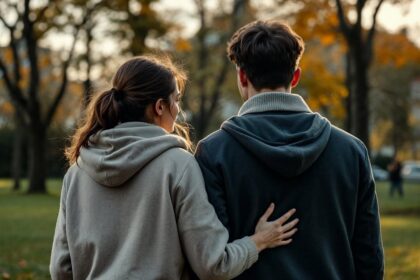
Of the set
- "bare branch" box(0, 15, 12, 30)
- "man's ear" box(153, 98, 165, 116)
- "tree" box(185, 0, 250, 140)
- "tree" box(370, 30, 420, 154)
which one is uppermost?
"man's ear" box(153, 98, 165, 116)

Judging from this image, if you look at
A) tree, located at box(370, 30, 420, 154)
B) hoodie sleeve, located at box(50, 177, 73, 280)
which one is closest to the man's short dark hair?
hoodie sleeve, located at box(50, 177, 73, 280)

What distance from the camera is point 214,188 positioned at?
3.17m

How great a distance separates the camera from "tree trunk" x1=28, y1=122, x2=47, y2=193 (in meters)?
30.8

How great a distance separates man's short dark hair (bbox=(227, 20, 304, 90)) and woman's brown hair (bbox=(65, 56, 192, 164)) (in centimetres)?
33

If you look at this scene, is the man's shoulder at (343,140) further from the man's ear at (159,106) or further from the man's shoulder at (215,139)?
the man's ear at (159,106)

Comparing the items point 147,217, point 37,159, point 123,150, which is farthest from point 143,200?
point 37,159

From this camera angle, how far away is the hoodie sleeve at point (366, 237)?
3299mm

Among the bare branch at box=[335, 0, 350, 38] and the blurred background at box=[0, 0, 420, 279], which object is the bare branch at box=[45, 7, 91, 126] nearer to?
the blurred background at box=[0, 0, 420, 279]

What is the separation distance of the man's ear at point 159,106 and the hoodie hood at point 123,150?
72mm

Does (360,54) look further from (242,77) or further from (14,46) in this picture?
(242,77)

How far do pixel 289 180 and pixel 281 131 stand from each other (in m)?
0.20

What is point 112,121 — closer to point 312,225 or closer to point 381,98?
point 312,225

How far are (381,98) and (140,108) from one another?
62511mm

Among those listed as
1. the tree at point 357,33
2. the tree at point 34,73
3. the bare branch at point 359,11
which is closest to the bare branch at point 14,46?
the tree at point 34,73
